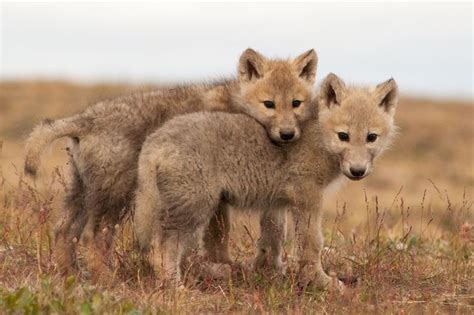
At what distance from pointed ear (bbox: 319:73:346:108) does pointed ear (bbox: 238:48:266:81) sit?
3.53 ft

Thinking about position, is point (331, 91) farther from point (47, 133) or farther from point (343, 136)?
point (47, 133)

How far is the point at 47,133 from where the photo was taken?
6668mm

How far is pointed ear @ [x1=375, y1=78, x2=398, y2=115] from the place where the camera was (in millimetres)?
7207

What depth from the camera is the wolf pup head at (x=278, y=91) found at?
288 inches

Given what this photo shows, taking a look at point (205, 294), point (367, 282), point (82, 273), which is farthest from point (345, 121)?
point (82, 273)

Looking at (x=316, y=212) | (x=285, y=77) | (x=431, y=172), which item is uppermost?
(x=285, y=77)

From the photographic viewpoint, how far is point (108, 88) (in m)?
23.6

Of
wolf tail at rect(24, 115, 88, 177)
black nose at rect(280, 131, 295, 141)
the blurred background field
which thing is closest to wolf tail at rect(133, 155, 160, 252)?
wolf tail at rect(24, 115, 88, 177)

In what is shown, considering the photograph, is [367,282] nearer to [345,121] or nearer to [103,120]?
[345,121]

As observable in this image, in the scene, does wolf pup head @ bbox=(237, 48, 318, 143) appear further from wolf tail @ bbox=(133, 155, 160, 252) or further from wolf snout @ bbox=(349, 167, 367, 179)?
wolf tail @ bbox=(133, 155, 160, 252)

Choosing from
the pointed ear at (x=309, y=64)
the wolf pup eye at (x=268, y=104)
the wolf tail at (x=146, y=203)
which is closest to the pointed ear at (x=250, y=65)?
the pointed ear at (x=309, y=64)

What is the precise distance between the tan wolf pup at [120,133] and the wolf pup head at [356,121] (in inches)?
13.6

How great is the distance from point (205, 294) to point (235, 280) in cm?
70

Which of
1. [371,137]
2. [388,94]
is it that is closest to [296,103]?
[388,94]
